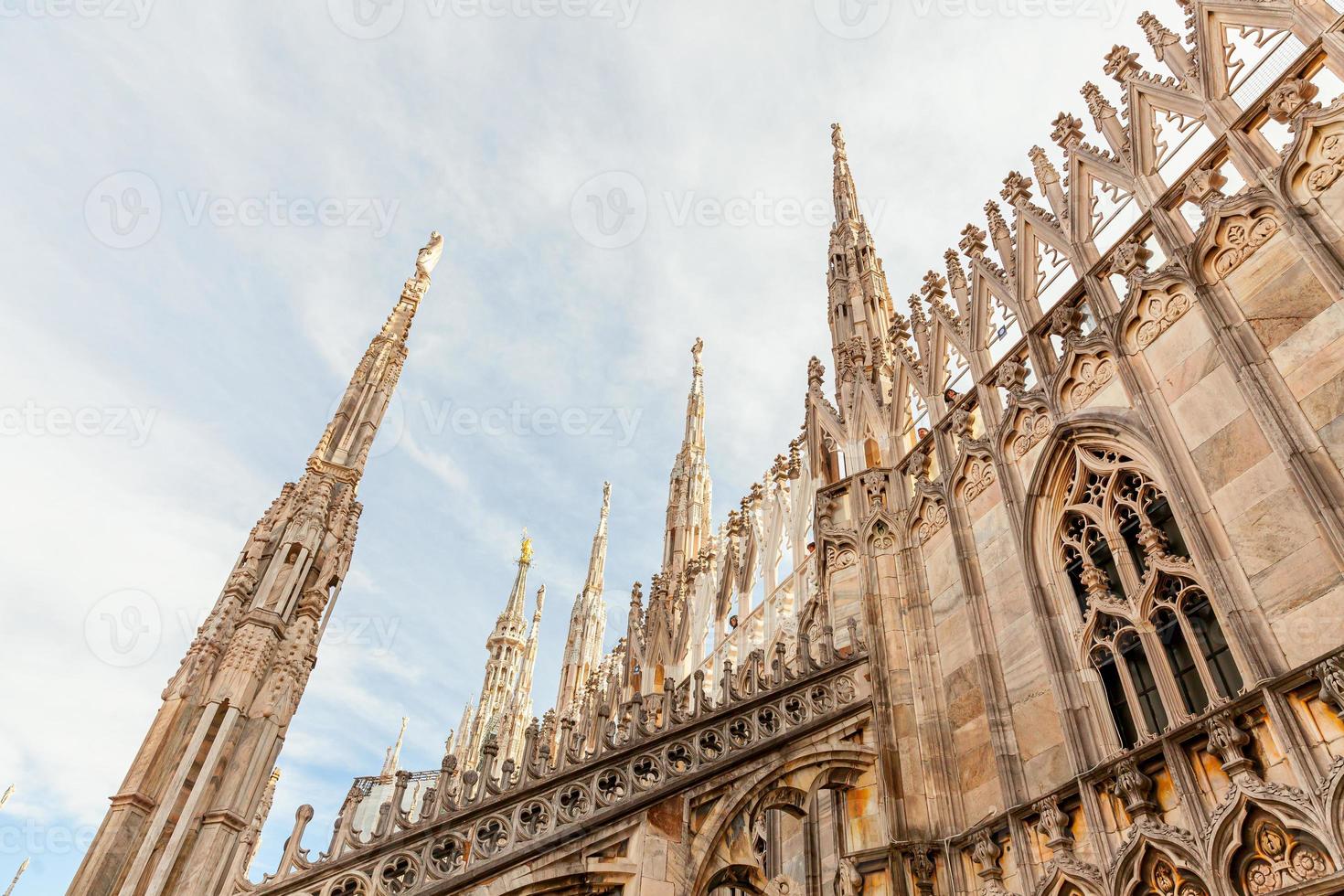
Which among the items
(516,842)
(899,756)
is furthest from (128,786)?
(899,756)

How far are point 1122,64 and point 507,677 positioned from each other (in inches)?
1808

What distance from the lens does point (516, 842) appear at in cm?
734

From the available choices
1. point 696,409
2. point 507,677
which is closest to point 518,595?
point 507,677

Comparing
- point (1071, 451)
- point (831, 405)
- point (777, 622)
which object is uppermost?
point (831, 405)

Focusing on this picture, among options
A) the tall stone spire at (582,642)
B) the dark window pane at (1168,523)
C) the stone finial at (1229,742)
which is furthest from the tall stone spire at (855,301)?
the tall stone spire at (582,642)

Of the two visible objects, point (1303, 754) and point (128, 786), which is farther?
point (128, 786)

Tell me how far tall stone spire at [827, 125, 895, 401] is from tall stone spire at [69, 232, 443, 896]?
796cm

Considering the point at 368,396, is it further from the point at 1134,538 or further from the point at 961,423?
the point at 1134,538

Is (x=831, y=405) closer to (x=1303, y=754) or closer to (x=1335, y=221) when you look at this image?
(x=1335, y=221)

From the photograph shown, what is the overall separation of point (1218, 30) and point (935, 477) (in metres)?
6.03

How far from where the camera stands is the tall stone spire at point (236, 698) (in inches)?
282

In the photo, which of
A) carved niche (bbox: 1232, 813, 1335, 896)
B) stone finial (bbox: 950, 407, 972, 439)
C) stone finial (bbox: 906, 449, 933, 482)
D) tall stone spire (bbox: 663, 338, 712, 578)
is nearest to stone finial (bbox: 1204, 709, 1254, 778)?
carved niche (bbox: 1232, 813, 1335, 896)

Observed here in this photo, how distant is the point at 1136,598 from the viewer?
24.9ft

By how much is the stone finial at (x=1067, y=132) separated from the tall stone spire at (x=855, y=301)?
405cm
